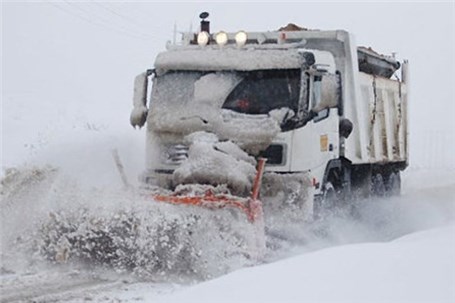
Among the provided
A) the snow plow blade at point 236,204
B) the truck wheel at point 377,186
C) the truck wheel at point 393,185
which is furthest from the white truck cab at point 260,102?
the truck wheel at point 393,185

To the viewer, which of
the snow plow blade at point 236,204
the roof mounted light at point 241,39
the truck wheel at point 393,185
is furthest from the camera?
the truck wheel at point 393,185

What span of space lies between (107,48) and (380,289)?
39418 mm

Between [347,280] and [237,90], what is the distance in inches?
166

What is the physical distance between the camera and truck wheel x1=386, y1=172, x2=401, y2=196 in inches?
583

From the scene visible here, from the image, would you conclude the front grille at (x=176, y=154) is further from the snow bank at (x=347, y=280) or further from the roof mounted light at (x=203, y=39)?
the snow bank at (x=347, y=280)

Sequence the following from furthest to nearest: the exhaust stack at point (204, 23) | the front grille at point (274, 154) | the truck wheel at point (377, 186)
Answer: the truck wheel at point (377, 186) → the exhaust stack at point (204, 23) → the front grille at point (274, 154)

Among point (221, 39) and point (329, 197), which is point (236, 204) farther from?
point (221, 39)

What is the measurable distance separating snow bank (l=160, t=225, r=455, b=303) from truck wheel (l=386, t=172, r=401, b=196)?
8.16 m

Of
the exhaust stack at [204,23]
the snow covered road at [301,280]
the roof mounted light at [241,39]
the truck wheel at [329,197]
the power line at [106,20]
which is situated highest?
the power line at [106,20]

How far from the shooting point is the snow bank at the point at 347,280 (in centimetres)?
538

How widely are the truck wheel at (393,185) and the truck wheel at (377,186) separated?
0.48 m

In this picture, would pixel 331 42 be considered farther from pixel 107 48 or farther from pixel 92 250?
pixel 107 48

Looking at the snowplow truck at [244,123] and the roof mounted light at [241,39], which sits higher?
the roof mounted light at [241,39]

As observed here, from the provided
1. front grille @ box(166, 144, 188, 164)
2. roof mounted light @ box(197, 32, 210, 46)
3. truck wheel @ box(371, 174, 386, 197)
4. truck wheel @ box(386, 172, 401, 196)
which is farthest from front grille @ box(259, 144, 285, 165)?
truck wheel @ box(386, 172, 401, 196)
